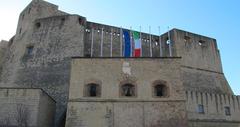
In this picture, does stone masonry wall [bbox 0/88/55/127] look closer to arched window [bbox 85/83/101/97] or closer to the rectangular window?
arched window [bbox 85/83/101/97]

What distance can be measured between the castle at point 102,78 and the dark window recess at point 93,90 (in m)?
0.04

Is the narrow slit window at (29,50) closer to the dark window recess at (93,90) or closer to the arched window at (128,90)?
the dark window recess at (93,90)

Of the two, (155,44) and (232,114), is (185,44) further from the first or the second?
(232,114)

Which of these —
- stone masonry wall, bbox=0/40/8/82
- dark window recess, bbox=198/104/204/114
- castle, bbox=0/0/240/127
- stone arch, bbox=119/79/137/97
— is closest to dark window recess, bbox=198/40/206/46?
castle, bbox=0/0/240/127

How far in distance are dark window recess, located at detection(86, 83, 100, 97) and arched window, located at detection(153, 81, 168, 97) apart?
2.86 m

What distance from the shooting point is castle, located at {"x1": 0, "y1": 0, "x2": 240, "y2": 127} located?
14.7 meters

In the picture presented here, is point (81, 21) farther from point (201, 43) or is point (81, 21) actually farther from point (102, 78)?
point (201, 43)

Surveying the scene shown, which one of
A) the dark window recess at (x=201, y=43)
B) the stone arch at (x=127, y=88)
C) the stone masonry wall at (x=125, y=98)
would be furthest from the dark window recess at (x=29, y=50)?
the dark window recess at (x=201, y=43)

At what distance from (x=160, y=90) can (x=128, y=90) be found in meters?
1.62

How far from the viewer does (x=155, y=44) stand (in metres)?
25.6

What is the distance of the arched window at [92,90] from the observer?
599 inches

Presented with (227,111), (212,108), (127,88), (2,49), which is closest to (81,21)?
(2,49)

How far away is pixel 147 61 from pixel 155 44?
10032 millimetres

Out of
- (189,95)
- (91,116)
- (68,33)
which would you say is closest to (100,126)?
(91,116)
